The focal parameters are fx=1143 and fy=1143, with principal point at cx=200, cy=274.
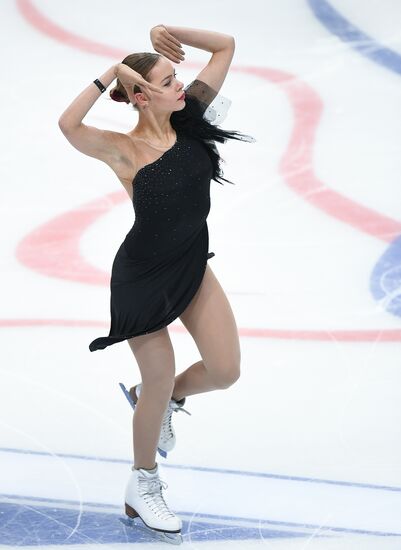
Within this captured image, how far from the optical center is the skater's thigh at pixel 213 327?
12.6ft

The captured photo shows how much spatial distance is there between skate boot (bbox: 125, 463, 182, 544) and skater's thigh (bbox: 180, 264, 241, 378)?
1.44ft

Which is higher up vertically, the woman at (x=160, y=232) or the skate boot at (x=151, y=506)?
the woman at (x=160, y=232)

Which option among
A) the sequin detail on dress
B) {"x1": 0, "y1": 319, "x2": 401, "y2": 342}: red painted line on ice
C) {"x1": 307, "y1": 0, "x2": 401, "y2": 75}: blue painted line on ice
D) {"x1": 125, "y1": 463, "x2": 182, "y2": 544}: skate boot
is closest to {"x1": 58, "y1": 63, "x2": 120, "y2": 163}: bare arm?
the sequin detail on dress

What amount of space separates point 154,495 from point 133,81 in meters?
1.39

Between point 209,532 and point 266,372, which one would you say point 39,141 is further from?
point 209,532

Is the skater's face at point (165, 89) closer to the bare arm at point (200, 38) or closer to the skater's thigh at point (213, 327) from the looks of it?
the bare arm at point (200, 38)

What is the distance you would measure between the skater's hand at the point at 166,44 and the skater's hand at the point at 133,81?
21 centimetres

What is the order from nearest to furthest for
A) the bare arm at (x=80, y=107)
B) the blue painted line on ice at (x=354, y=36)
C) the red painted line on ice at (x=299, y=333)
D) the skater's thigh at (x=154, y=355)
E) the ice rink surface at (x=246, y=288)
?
the bare arm at (x=80, y=107) < the skater's thigh at (x=154, y=355) < the ice rink surface at (x=246, y=288) < the red painted line on ice at (x=299, y=333) < the blue painted line on ice at (x=354, y=36)

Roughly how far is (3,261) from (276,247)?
4.68 ft

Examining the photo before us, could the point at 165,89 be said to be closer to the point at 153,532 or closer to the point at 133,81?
the point at 133,81

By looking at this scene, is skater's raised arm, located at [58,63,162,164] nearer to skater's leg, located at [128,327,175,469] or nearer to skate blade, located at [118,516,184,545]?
skater's leg, located at [128,327,175,469]

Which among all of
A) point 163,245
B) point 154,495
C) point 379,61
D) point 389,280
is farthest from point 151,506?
point 379,61

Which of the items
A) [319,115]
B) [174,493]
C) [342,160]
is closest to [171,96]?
[174,493]

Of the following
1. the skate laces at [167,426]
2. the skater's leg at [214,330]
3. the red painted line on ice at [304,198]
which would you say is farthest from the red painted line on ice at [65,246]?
the skater's leg at [214,330]
